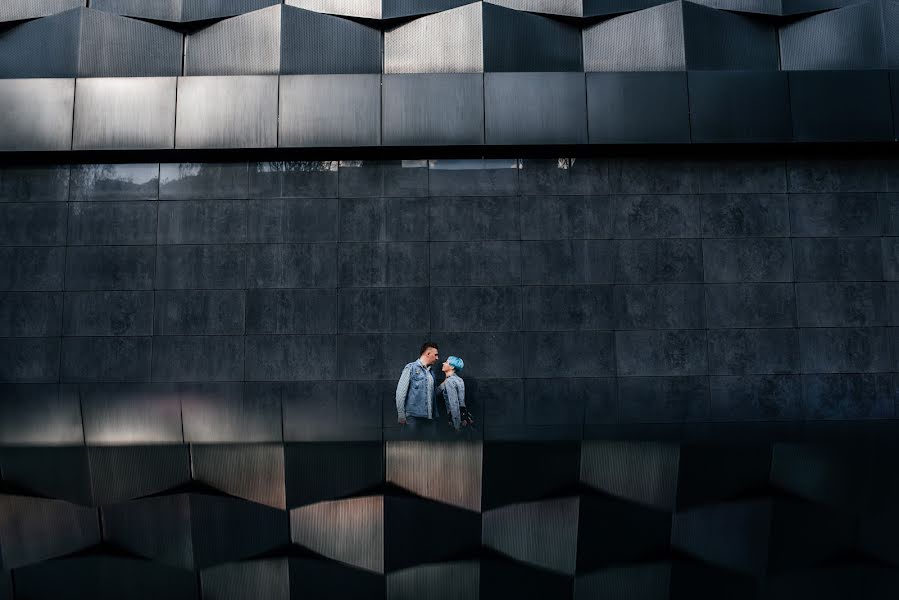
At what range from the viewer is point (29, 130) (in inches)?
545

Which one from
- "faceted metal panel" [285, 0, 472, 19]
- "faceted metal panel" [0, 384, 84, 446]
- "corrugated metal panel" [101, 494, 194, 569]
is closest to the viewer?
"corrugated metal panel" [101, 494, 194, 569]

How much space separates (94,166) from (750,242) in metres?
14.8

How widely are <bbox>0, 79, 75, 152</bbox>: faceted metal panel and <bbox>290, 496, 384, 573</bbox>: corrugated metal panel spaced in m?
12.7

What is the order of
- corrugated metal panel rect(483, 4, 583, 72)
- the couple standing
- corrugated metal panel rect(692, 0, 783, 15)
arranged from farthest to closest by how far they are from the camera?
corrugated metal panel rect(692, 0, 783, 15)
corrugated metal panel rect(483, 4, 583, 72)
the couple standing

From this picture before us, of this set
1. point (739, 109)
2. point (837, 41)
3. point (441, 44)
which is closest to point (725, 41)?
point (739, 109)

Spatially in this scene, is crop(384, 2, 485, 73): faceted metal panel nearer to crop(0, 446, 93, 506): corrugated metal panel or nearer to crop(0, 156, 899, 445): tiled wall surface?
crop(0, 156, 899, 445): tiled wall surface

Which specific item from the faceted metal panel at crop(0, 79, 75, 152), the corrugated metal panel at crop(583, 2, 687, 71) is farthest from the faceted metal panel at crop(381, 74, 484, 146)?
the faceted metal panel at crop(0, 79, 75, 152)

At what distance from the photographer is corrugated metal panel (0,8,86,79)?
46.2 ft

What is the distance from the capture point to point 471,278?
46.7ft

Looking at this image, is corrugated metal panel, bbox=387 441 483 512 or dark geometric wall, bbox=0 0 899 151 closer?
corrugated metal panel, bbox=387 441 483 512

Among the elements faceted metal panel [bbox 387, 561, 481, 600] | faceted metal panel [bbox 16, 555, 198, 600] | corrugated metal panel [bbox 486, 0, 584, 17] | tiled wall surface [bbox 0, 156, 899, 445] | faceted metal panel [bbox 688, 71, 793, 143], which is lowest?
faceted metal panel [bbox 387, 561, 481, 600]

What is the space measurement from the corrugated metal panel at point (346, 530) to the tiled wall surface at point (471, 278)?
9.20 metres

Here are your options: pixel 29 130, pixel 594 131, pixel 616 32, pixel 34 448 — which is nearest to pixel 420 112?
pixel 594 131

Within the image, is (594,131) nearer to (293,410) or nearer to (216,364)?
(293,410)
